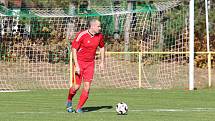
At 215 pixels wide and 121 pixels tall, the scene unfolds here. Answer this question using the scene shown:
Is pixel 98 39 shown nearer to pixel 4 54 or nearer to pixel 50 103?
pixel 50 103

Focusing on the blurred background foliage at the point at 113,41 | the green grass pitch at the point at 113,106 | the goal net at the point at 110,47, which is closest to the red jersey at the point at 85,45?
the green grass pitch at the point at 113,106

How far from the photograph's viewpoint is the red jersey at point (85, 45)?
14.6 metres

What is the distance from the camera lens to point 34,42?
84.7 ft

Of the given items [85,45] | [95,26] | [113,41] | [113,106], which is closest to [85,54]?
[85,45]

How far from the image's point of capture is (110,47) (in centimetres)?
2662

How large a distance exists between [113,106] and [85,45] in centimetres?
248

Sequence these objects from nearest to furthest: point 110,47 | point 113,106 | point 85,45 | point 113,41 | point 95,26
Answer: point 95,26
point 85,45
point 113,106
point 110,47
point 113,41

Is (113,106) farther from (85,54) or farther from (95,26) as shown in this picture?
(95,26)

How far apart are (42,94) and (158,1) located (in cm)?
714

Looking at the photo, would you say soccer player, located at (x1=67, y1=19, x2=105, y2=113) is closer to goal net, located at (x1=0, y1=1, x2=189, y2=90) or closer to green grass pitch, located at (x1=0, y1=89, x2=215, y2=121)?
green grass pitch, located at (x1=0, y1=89, x2=215, y2=121)

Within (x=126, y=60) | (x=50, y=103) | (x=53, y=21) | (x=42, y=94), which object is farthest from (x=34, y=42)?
(x=50, y=103)

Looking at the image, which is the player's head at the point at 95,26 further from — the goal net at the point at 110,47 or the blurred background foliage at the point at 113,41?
the blurred background foliage at the point at 113,41

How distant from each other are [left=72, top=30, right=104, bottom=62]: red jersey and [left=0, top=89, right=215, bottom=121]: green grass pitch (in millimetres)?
1237

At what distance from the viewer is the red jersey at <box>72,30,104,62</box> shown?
14.6 meters
